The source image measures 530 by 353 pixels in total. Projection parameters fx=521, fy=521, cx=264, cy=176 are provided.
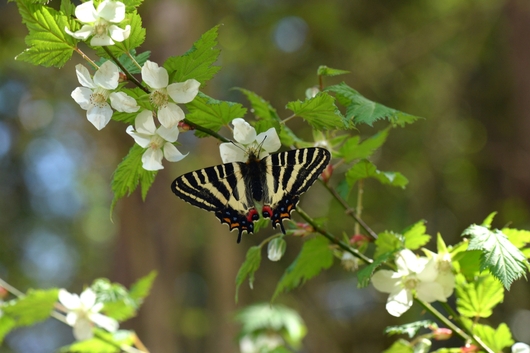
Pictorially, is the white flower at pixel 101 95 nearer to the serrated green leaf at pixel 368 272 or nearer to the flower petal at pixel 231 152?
the flower petal at pixel 231 152

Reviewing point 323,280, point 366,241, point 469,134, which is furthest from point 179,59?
point 323,280

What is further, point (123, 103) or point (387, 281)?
point (387, 281)

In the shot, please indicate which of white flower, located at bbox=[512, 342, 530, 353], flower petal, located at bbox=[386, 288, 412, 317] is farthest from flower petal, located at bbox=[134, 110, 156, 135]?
white flower, located at bbox=[512, 342, 530, 353]

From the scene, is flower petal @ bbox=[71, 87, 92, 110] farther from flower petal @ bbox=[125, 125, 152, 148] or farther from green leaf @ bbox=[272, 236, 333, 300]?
green leaf @ bbox=[272, 236, 333, 300]

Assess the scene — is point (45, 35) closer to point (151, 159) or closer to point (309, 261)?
point (151, 159)

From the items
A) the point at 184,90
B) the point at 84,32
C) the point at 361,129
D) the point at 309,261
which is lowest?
the point at 309,261

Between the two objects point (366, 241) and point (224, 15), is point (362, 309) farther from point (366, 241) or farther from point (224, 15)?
point (366, 241)

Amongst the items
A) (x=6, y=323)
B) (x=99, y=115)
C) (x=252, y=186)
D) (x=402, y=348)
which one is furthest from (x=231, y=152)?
(x=6, y=323)
